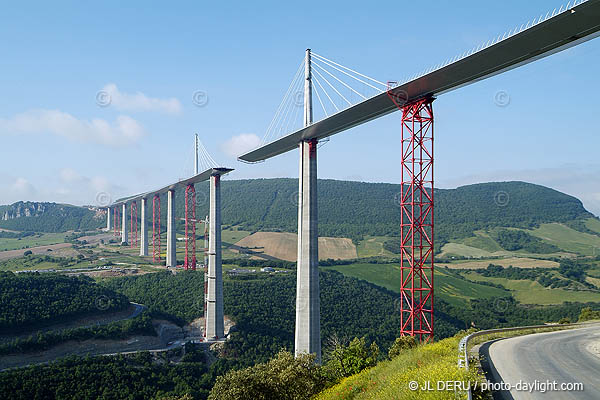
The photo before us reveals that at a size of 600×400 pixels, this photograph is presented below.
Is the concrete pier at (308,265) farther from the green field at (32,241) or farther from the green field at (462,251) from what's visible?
the green field at (32,241)

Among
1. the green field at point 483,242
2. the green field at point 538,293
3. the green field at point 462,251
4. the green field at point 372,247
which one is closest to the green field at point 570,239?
the green field at point 483,242

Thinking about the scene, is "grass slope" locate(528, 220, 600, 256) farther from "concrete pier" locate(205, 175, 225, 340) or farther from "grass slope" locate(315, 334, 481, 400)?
"grass slope" locate(315, 334, 481, 400)

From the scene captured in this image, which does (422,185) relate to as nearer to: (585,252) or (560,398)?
(560,398)

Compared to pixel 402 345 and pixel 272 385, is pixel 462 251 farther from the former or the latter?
pixel 272 385

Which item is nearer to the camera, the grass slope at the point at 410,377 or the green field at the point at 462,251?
the grass slope at the point at 410,377

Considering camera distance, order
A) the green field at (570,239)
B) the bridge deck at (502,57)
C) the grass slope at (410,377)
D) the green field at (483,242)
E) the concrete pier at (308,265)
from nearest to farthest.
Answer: the grass slope at (410,377) → the bridge deck at (502,57) → the concrete pier at (308,265) → the green field at (483,242) → the green field at (570,239)

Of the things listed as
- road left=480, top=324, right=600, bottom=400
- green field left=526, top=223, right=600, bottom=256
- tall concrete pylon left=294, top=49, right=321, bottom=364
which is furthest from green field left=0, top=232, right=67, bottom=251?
green field left=526, top=223, right=600, bottom=256

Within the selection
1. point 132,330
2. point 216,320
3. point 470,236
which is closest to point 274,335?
point 216,320

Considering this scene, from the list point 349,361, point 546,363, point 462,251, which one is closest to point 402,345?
point 349,361
